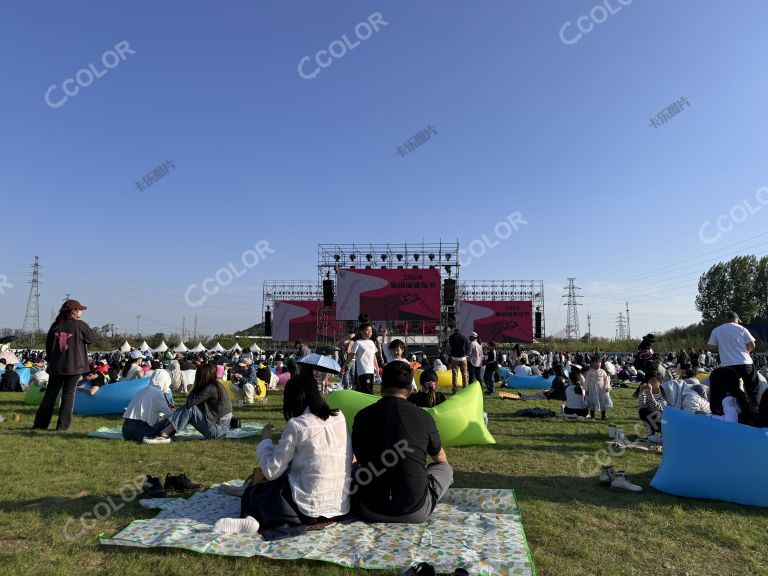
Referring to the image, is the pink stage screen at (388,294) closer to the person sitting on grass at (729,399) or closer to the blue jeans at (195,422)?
the blue jeans at (195,422)

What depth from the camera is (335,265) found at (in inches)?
1389

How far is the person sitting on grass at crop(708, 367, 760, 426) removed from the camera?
5.35 metres

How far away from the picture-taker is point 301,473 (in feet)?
10.7

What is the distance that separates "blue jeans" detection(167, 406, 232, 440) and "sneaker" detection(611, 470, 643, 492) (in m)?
4.59

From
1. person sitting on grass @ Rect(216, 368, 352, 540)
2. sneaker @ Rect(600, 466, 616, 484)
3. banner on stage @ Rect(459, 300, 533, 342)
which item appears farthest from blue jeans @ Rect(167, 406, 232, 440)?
banner on stage @ Rect(459, 300, 533, 342)

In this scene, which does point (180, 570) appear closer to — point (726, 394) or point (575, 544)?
point (575, 544)

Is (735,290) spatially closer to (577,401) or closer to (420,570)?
(577,401)

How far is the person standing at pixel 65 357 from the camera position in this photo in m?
6.72

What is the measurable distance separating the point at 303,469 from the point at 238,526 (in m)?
0.52

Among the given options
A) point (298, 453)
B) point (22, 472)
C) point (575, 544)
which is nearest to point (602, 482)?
point (575, 544)

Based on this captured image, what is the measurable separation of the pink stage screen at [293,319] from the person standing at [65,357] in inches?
1507

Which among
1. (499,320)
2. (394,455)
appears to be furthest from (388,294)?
(394,455)

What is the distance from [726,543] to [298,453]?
2751mm

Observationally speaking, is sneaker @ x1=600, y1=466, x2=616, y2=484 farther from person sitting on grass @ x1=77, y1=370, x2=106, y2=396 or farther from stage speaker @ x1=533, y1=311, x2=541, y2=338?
stage speaker @ x1=533, y1=311, x2=541, y2=338
